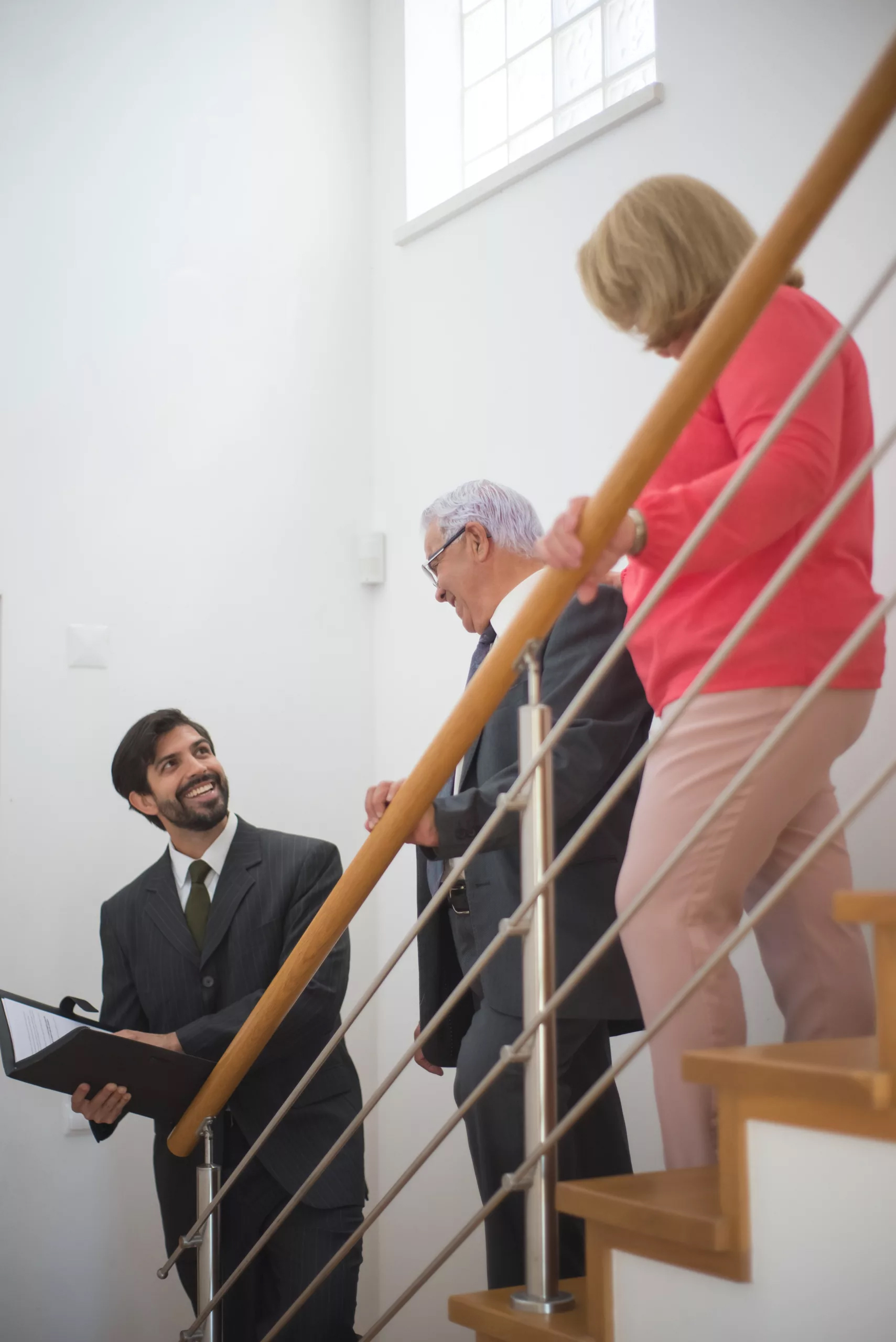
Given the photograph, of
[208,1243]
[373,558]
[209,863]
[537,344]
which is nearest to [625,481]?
[208,1243]

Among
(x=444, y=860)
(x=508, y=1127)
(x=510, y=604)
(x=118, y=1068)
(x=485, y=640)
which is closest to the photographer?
(x=508, y=1127)

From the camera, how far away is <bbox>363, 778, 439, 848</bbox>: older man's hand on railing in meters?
1.78

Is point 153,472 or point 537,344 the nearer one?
point 537,344

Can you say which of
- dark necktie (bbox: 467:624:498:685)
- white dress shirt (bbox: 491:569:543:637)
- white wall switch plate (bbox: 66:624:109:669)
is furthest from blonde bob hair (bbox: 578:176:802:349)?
white wall switch plate (bbox: 66:624:109:669)

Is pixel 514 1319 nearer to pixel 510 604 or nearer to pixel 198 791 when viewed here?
pixel 510 604

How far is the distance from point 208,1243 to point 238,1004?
538 millimetres

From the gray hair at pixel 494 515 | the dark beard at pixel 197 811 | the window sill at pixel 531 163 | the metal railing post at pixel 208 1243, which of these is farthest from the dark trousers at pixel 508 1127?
the window sill at pixel 531 163

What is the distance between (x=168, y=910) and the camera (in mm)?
2773

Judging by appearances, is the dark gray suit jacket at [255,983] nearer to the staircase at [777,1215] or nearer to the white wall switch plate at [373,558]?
the staircase at [777,1215]

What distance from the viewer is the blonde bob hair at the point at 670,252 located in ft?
5.16

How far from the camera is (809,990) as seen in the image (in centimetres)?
157

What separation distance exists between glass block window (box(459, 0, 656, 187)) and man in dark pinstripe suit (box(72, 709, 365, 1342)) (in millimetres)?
2107

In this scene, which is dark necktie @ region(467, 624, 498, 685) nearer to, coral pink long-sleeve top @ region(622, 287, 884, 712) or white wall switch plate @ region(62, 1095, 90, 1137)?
coral pink long-sleeve top @ region(622, 287, 884, 712)

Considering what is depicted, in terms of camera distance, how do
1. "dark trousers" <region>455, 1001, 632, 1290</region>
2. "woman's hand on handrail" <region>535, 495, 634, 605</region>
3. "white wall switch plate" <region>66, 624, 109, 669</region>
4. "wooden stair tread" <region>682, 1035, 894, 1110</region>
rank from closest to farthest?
"wooden stair tread" <region>682, 1035, 894, 1110</region> → "woman's hand on handrail" <region>535, 495, 634, 605</region> → "dark trousers" <region>455, 1001, 632, 1290</region> → "white wall switch plate" <region>66, 624, 109, 669</region>
